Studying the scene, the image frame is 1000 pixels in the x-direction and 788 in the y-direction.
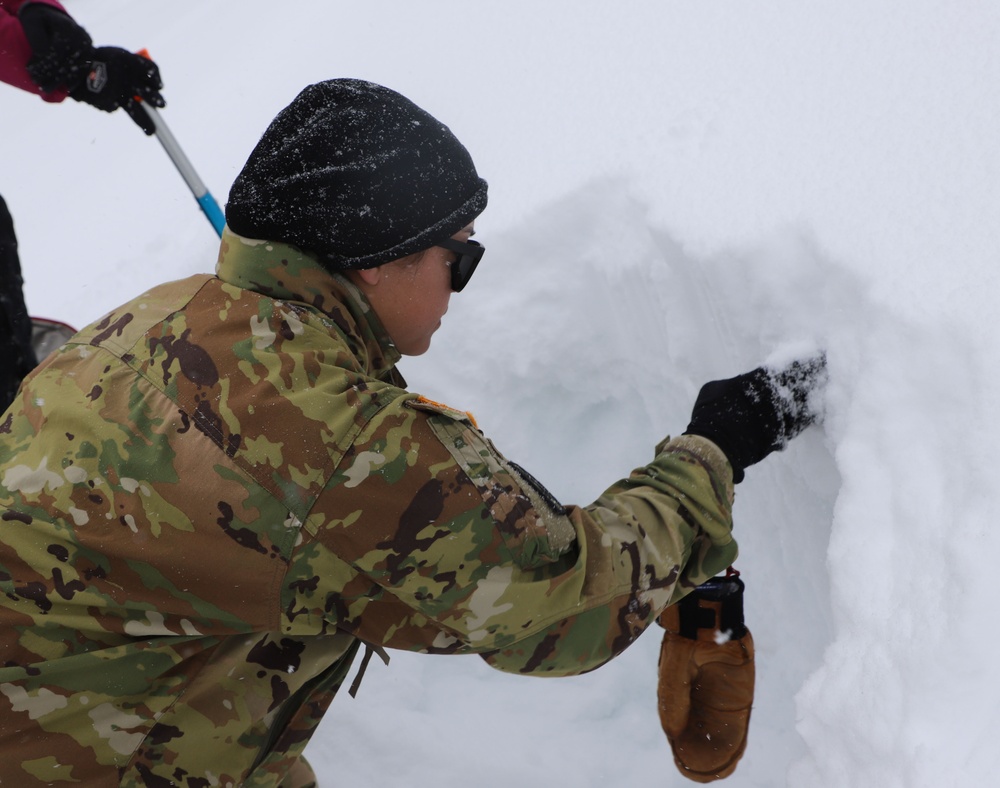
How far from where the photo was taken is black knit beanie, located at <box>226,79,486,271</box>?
118 cm

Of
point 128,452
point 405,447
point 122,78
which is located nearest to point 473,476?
point 405,447

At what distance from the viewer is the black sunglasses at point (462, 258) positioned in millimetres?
1285

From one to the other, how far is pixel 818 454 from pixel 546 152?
141 cm

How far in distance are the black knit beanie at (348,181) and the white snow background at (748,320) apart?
33.6 inches

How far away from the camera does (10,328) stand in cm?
218

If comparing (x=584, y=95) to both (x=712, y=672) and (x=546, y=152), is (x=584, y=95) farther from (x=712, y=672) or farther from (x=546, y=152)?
(x=712, y=672)

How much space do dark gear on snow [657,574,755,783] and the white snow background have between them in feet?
0.39

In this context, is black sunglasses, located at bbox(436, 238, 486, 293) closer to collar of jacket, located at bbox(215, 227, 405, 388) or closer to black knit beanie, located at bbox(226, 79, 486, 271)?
black knit beanie, located at bbox(226, 79, 486, 271)

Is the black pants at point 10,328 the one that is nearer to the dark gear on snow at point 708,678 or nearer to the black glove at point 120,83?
the black glove at point 120,83

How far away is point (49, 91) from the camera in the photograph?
8.84 feet

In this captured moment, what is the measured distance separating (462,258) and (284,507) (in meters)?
0.50

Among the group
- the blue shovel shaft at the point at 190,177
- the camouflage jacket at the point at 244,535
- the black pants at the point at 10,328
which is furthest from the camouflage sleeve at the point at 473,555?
the blue shovel shaft at the point at 190,177

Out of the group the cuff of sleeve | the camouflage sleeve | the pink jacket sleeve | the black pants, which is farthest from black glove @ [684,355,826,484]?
the pink jacket sleeve

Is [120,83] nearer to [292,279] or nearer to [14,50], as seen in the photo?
[14,50]
